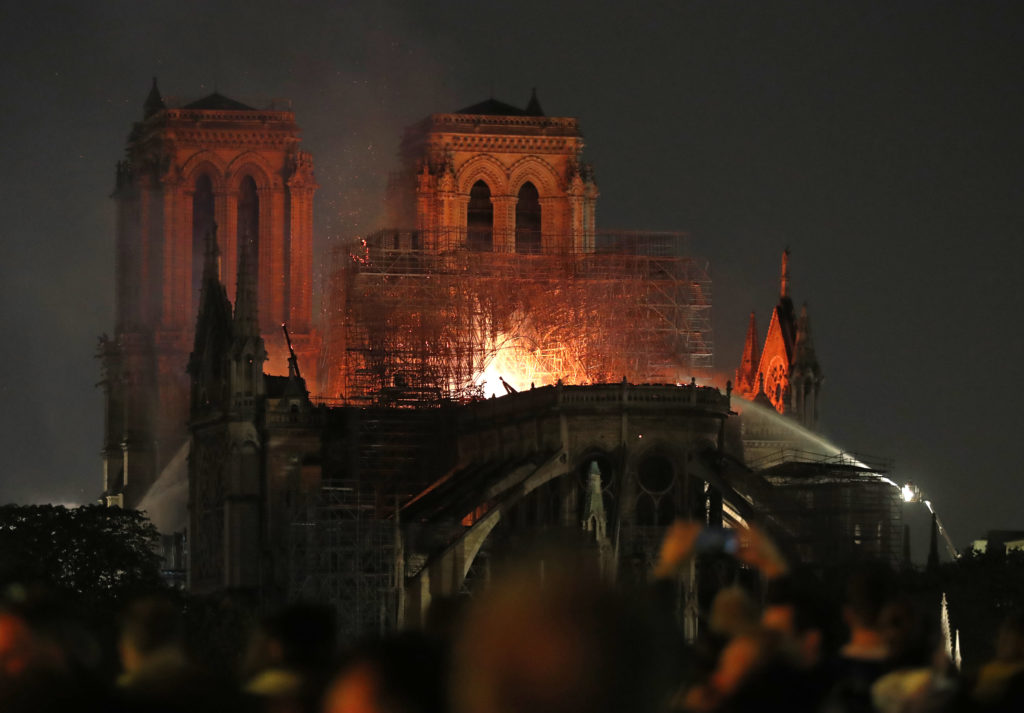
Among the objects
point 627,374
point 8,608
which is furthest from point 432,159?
point 8,608

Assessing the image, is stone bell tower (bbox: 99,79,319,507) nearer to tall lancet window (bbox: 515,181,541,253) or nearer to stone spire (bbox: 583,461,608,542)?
tall lancet window (bbox: 515,181,541,253)

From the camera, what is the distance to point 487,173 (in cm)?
10438

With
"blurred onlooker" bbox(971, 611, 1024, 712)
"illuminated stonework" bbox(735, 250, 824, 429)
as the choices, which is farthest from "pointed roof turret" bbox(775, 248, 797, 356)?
"blurred onlooker" bbox(971, 611, 1024, 712)

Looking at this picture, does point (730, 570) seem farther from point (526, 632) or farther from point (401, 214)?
point (526, 632)

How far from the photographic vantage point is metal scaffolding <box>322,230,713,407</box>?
92.5 metres

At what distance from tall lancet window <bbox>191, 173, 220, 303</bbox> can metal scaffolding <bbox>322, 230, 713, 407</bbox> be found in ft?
55.2

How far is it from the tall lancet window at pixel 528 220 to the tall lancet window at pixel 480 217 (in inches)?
42.1

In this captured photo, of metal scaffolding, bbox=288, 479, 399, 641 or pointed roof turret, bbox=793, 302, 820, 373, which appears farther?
pointed roof turret, bbox=793, 302, 820, 373

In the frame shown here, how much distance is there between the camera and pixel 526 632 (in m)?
12.2

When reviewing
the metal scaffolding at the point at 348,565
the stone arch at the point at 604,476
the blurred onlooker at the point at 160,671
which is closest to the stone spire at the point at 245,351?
the metal scaffolding at the point at 348,565

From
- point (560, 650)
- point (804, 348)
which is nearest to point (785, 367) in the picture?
point (804, 348)

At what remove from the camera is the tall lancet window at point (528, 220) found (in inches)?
4109

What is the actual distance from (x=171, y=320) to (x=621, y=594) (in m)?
102

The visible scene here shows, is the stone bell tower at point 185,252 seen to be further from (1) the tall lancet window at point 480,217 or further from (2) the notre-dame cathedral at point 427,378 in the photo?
(1) the tall lancet window at point 480,217
